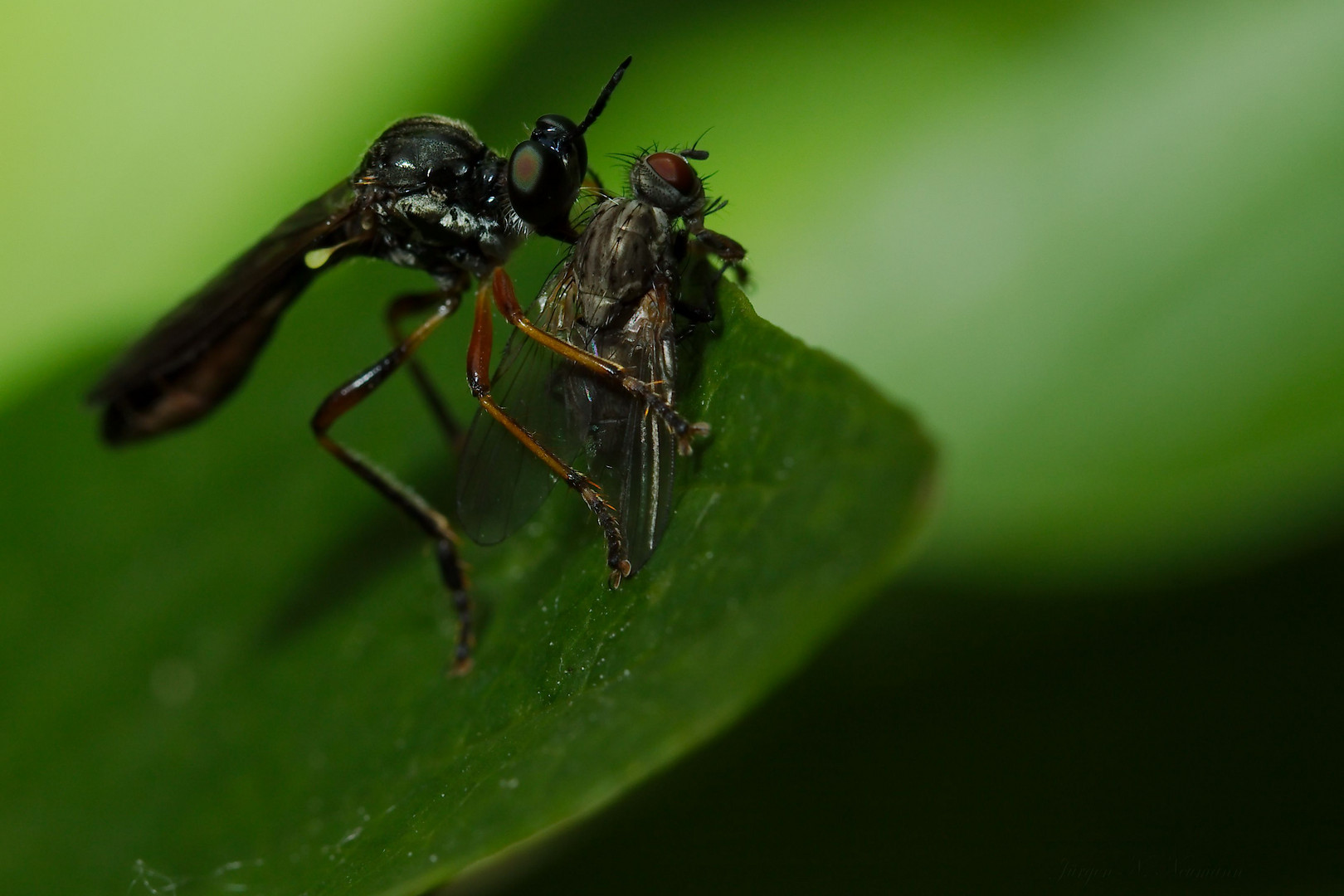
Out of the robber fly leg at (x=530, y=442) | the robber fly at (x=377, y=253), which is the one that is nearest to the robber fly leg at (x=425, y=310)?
the robber fly at (x=377, y=253)

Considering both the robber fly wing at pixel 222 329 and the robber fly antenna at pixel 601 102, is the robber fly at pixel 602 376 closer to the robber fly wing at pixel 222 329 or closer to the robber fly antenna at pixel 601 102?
the robber fly antenna at pixel 601 102

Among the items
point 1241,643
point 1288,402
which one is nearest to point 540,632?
point 1241,643

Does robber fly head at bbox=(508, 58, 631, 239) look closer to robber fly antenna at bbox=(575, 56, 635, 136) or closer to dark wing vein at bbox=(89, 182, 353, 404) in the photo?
robber fly antenna at bbox=(575, 56, 635, 136)

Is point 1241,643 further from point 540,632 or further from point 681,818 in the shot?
point 540,632

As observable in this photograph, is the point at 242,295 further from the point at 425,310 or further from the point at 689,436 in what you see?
the point at 689,436

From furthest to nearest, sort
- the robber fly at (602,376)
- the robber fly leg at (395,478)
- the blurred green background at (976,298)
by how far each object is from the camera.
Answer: the robber fly leg at (395,478) → the blurred green background at (976,298) → the robber fly at (602,376)

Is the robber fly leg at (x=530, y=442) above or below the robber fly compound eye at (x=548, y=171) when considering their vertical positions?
below

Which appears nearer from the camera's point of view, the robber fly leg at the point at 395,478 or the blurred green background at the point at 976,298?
the blurred green background at the point at 976,298
